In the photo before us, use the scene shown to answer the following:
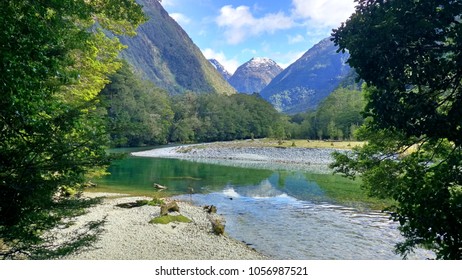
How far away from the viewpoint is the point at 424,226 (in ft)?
17.8

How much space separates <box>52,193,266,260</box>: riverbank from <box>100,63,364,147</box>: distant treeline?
50.6m

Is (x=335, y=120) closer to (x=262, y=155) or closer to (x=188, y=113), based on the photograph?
(x=262, y=155)

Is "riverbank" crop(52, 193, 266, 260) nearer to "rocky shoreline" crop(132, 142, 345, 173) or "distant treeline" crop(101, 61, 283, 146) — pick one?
"rocky shoreline" crop(132, 142, 345, 173)

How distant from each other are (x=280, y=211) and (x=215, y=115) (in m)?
90.9

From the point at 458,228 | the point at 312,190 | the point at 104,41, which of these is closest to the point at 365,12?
the point at 458,228

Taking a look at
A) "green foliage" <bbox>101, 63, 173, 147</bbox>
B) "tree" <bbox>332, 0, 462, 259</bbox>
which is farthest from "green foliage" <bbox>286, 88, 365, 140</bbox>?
"tree" <bbox>332, 0, 462, 259</bbox>

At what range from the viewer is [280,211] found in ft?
74.0

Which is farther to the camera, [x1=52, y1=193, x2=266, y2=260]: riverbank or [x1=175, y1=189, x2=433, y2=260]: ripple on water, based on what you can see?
[x1=175, y1=189, x2=433, y2=260]: ripple on water

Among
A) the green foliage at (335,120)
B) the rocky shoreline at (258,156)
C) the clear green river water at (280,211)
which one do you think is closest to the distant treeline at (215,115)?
the green foliage at (335,120)

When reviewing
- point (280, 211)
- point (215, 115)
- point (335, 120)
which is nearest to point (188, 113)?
point (215, 115)

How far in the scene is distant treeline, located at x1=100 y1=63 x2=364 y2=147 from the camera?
84.9 m

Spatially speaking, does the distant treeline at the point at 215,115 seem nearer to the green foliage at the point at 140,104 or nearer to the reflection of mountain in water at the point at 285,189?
the green foliage at the point at 140,104

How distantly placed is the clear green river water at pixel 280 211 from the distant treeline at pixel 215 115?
34.8 m

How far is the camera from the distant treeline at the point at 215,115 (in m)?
84.9
